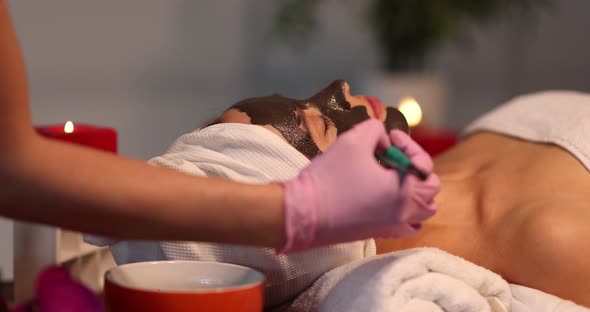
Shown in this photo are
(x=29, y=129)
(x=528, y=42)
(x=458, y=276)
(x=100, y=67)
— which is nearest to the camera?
(x=29, y=129)

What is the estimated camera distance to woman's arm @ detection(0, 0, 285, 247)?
1.70 feet

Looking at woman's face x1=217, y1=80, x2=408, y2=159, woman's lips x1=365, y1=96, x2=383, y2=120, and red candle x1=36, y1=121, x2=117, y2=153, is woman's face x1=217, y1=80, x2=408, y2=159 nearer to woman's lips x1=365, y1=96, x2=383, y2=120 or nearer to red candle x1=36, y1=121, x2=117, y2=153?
woman's lips x1=365, y1=96, x2=383, y2=120

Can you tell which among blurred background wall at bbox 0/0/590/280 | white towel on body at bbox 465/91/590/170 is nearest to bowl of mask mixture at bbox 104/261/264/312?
white towel on body at bbox 465/91/590/170

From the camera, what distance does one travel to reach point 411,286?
695mm

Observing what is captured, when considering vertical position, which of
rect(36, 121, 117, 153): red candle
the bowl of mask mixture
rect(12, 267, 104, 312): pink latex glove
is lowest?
the bowl of mask mixture

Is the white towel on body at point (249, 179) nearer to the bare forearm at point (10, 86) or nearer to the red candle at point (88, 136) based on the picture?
Answer: the red candle at point (88, 136)

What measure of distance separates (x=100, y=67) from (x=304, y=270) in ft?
5.51

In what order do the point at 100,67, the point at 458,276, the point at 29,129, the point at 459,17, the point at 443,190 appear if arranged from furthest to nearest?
the point at 459,17 < the point at 100,67 < the point at 443,190 < the point at 458,276 < the point at 29,129

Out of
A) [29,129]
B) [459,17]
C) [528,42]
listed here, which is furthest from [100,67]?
[29,129]

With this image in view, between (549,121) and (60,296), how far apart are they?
80 cm

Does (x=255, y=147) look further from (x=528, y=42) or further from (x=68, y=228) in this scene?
(x=528, y=42)

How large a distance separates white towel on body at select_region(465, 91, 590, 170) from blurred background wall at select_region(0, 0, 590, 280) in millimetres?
966

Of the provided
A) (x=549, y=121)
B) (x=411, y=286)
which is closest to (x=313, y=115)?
(x=411, y=286)

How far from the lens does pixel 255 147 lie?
0.76 m
